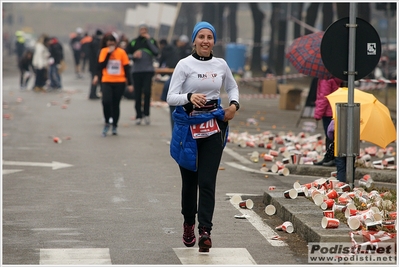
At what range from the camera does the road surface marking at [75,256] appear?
7.21m

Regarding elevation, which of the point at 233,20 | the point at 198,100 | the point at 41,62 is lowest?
the point at 41,62

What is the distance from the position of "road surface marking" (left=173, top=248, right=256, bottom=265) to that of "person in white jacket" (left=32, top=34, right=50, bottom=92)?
2559cm

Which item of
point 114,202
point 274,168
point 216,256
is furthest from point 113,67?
point 216,256

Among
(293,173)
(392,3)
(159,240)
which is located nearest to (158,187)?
(293,173)

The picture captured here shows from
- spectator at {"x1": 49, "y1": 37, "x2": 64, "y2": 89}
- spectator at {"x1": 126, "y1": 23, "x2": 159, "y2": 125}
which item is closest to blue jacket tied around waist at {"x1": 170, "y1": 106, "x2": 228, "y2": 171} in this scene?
spectator at {"x1": 126, "y1": 23, "x2": 159, "y2": 125}

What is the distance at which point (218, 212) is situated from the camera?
9547mm

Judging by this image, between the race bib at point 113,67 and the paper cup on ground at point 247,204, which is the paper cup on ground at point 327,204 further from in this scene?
the race bib at point 113,67

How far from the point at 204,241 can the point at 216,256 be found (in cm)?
14

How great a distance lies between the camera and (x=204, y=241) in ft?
24.6

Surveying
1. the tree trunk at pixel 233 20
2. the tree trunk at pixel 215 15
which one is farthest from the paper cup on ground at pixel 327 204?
the tree trunk at pixel 233 20

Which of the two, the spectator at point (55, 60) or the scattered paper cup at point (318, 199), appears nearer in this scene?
the scattered paper cup at point (318, 199)

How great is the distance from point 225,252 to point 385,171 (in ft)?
16.8

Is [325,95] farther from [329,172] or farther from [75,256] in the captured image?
[75,256]

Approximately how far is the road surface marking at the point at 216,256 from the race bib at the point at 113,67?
9419 mm
